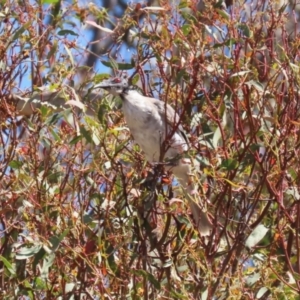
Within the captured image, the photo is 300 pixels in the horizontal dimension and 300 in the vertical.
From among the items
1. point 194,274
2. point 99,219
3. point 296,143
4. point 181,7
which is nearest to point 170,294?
point 194,274

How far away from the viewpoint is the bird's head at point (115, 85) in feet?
9.68

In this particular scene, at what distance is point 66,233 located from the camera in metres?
2.31

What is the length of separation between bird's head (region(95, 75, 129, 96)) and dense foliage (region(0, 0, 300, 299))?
24 centimetres

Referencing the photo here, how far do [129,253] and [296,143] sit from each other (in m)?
0.53

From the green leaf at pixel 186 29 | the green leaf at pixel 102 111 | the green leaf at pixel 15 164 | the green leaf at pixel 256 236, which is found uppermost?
the green leaf at pixel 186 29

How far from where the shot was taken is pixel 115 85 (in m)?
3.01

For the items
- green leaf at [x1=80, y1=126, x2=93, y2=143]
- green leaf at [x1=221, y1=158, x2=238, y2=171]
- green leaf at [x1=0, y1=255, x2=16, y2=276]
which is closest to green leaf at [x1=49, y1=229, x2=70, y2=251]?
green leaf at [x1=0, y1=255, x2=16, y2=276]

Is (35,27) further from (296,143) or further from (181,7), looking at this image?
(296,143)

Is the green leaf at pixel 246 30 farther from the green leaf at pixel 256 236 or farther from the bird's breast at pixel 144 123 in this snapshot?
the bird's breast at pixel 144 123

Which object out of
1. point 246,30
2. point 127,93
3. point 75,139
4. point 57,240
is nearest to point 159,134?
point 127,93

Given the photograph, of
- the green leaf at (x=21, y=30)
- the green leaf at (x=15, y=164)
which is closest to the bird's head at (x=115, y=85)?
the green leaf at (x=21, y=30)

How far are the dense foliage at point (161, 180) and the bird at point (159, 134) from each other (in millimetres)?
46

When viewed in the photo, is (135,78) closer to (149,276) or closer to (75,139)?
(75,139)

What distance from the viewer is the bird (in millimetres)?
2543
